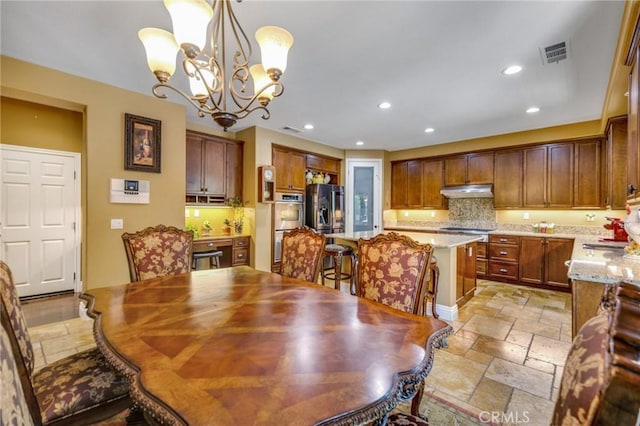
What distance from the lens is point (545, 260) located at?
455cm

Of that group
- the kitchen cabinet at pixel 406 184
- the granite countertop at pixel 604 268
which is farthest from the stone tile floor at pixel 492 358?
the kitchen cabinet at pixel 406 184

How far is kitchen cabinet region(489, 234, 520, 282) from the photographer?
15.8 feet

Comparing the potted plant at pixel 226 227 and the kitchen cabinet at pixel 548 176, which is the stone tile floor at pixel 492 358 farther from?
the potted plant at pixel 226 227

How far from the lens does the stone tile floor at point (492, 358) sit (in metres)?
1.81

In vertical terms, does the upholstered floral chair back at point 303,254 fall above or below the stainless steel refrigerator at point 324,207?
below

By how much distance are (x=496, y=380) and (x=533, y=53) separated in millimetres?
2775

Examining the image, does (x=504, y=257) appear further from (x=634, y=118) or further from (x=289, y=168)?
(x=289, y=168)

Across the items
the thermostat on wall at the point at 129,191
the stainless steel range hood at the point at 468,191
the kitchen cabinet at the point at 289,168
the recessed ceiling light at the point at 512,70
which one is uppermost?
the recessed ceiling light at the point at 512,70

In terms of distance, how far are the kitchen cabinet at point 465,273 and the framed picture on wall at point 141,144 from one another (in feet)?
13.2

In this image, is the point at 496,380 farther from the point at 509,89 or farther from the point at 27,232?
the point at 27,232

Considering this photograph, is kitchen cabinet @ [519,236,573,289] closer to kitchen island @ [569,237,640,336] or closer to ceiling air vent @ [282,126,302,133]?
kitchen island @ [569,237,640,336]

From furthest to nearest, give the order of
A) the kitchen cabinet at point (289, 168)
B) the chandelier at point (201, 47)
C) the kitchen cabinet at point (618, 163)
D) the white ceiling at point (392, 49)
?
the kitchen cabinet at point (289, 168) → the kitchen cabinet at point (618, 163) → the white ceiling at point (392, 49) → the chandelier at point (201, 47)

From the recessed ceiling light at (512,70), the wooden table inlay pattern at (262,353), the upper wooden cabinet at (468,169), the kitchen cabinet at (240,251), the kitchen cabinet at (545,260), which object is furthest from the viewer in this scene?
the upper wooden cabinet at (468,169)

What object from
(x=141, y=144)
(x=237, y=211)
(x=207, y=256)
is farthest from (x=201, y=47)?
(x=237, y=211)
